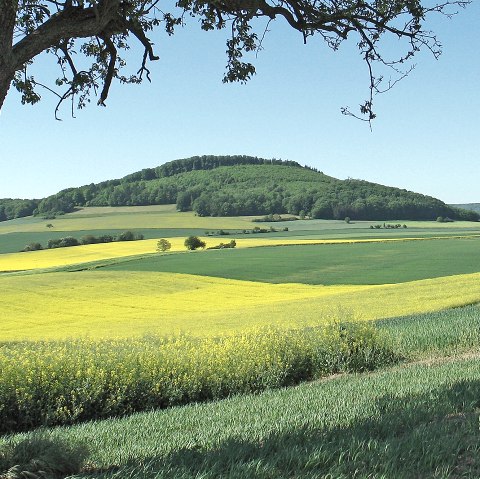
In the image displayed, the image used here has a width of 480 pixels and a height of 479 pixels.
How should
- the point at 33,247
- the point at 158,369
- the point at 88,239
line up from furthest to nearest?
the point at 88,239
the point at 33,247
the point at 158,369

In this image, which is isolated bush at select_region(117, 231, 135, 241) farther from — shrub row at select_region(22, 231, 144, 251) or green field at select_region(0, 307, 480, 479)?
green field at select_region(0, 307, 480, 479)

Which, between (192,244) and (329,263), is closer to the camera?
(329,263)

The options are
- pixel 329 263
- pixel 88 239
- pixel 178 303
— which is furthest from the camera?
pixel 88 239

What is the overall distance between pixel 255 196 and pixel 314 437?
11048 cm

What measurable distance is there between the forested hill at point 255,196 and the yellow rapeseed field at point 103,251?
3232cm

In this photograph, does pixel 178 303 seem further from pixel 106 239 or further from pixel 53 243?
pixel 106 239

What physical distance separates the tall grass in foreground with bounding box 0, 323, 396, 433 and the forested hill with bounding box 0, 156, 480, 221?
304ft

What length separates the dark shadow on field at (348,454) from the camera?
4.59m

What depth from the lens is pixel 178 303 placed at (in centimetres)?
3394

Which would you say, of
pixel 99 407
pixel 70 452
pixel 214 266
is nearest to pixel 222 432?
pixel 70 452

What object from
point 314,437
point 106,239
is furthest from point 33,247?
point 314,437

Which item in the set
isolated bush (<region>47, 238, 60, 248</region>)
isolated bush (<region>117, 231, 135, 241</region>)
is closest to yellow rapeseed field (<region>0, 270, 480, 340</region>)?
isolated bush (<region>47, 238, 60, 248</region>)

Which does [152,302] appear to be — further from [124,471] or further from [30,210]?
[30,210]

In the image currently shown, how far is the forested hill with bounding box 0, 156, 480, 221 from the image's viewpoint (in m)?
109
